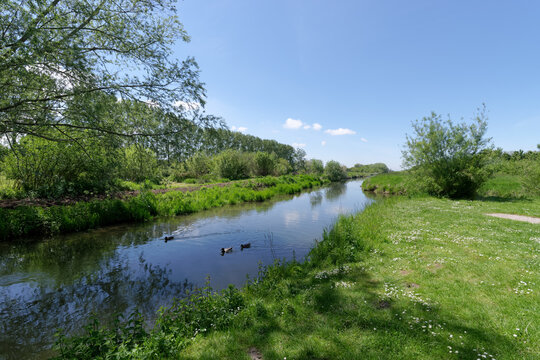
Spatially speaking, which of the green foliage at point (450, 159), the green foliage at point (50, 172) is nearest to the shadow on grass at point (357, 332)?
the green foliage at point (50, 172)

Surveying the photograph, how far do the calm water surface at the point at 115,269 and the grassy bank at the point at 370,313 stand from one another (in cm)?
153

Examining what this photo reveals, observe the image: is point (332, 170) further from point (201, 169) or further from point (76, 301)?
point (76, 301)

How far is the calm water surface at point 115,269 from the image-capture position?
230 inches

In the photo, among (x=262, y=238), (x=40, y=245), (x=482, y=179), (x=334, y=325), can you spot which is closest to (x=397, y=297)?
(x=334, y=325)

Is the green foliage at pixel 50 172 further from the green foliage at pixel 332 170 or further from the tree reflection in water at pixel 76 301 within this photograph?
the green foliage at pixel 332 170

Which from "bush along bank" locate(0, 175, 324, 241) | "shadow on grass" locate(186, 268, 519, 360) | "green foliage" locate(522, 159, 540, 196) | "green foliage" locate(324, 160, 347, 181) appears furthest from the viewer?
"green foliage" locate(324, 160, 347, 181)

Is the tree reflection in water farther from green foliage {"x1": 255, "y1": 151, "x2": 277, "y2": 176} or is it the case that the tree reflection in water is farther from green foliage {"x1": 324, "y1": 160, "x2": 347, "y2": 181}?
green foliage {"x1": 324, "y1": 160, "x2": 347, "y2": 181}

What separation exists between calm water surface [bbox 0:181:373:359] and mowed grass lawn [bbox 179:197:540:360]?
2643mm

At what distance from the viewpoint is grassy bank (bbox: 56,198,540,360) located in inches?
147

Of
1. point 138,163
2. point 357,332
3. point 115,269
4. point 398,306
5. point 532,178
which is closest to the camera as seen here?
point 357,332

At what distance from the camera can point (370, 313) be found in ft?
15.1

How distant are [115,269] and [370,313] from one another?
899cm

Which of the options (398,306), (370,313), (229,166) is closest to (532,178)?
(398,306)

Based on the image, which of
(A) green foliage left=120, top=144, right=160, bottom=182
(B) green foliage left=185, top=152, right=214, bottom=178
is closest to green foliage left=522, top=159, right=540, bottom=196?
(A) green foliage left=120, top=144, right=160, bottom=182
